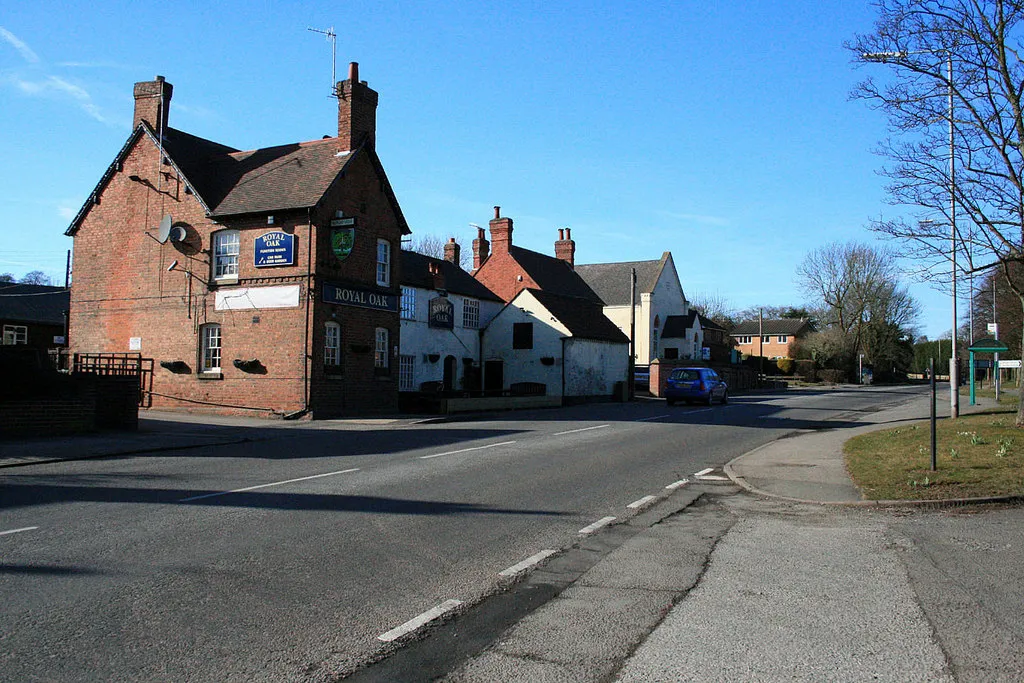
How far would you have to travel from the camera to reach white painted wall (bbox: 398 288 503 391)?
36875 mm

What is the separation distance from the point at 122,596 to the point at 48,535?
2.48 meters

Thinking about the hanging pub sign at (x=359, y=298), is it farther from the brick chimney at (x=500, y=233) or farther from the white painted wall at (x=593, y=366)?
the brick chimney at (x=500, y=233)

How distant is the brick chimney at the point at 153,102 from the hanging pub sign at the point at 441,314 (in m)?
13.8

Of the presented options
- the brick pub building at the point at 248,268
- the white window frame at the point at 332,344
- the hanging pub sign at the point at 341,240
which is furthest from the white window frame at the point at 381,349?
the hanging pub sign at the point at 341,240

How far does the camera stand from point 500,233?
5600cm

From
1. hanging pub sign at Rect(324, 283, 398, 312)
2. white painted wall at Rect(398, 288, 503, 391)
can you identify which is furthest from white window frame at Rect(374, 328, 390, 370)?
→ white painted wall at Rect(398, 288, 503, 391)

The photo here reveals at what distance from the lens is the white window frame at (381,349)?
2917 centimetres

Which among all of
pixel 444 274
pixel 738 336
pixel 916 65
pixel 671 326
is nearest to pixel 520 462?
pixel 916 65

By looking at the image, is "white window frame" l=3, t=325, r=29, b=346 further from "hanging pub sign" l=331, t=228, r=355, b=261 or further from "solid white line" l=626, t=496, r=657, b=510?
Answer: "solid white line" l=626, t=496, r=657, b=510

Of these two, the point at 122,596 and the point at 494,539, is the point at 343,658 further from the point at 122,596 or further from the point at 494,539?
the point at 494,539

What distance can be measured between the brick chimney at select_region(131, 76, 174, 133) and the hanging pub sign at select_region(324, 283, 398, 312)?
9.35 metres

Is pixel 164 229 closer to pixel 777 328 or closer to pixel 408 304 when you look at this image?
pixel 408 304

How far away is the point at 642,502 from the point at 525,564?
12.3 feet

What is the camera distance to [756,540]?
824 cm
